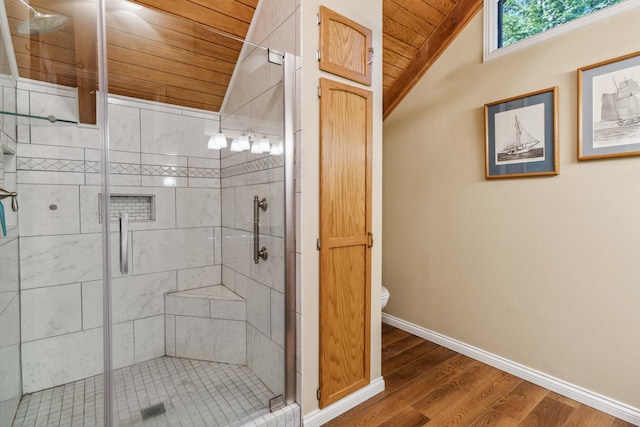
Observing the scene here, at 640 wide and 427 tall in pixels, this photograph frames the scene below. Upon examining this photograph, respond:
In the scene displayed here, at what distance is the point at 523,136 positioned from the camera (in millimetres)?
2086

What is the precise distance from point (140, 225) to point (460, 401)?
2.23 m

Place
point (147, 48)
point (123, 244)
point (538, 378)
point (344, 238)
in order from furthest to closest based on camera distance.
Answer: point (538, 378), point (147, 48), point (344, 238), point (123, 244)

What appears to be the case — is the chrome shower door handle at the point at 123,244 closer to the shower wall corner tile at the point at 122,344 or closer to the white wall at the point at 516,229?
the shower wall corner tile at the point at 122,344

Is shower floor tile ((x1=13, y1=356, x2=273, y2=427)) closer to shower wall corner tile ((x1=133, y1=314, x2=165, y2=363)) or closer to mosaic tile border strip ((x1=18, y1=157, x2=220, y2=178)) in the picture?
shower wall corner tile ((x1=133, y1=314, x2=165, y2=363))

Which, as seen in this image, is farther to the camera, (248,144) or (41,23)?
(248,144)

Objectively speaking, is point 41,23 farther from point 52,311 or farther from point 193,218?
point 52,311

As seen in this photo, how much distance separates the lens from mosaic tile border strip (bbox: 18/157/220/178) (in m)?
1.77

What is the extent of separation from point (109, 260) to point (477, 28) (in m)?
2.85

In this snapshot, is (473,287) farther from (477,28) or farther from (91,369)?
(91,369)

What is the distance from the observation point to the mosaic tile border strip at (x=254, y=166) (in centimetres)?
178

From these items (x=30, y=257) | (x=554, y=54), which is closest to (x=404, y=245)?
(x=554, y=54)

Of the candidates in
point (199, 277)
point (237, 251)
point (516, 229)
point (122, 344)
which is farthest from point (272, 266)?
point (516, 229)

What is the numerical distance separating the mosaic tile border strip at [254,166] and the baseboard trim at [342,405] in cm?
138

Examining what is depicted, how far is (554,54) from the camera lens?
6.35 ft
